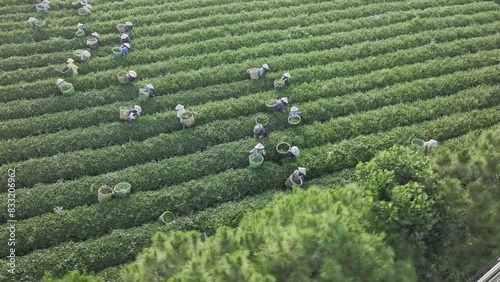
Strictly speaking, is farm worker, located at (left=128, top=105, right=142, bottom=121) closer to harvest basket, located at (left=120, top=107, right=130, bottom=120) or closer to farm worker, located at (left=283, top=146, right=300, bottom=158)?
harvest basket, located at (left=120, top=107, right=130, bottom=120)

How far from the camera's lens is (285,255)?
678 centimetres

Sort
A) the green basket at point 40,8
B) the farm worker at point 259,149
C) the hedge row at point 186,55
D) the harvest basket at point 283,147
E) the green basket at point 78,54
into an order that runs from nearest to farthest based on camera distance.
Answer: the farm worker at point 259,149 < the harvest basket at point 283,147 < the hedge row at point 186,55 < the green basket at point 78,54 < the green basket at point 40,8

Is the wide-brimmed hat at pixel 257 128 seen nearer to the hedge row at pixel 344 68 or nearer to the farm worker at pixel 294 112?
the farm worker at pixel 294 112

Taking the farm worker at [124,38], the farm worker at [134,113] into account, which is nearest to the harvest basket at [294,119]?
the farm worker at [134,113]

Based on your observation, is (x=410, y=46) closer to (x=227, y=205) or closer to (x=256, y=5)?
(x=256, y=5)

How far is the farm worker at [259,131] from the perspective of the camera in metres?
12.6

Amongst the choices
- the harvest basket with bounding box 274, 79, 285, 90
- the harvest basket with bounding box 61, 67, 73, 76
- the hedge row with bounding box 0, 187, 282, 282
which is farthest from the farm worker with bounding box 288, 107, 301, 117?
the harvest basket with bounding box 61, 67, 73, 76

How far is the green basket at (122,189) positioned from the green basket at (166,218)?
1204 millimetres

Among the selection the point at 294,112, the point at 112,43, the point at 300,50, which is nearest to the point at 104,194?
the point at 294,112

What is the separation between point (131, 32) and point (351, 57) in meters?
8.84

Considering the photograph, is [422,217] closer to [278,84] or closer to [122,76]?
[278,84]

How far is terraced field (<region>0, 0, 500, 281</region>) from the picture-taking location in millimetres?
10898

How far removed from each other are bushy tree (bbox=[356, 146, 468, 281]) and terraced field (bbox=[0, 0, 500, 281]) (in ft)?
13.1

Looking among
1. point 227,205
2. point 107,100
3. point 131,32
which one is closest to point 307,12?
point 131,32
